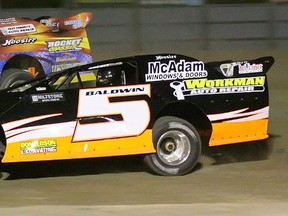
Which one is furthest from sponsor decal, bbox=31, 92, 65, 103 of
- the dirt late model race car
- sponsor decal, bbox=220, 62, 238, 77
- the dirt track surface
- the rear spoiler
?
sponsor decal, bbox=220, 62, 238, 77

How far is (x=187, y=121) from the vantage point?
29.9ft

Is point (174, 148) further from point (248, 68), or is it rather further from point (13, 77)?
point (13, 77)

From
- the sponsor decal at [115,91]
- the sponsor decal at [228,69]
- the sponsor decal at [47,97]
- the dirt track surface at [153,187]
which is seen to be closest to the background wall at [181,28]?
the dirt track surface at [153,187]

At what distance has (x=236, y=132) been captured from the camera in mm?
9047

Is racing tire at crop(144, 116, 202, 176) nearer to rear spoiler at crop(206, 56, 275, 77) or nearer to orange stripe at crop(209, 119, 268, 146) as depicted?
orange stripe at crop(209, 119, 268, 146)

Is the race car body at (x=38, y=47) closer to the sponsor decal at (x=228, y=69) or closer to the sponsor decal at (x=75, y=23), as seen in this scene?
the sponsor decal at (x=75, y=23)

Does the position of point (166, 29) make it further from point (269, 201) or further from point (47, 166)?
point (269, 201)

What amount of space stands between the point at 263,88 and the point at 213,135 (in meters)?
0.85

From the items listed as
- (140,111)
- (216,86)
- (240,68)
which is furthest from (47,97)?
(240,68)

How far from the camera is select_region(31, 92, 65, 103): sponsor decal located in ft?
27.8

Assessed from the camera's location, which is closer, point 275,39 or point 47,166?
point 47,166

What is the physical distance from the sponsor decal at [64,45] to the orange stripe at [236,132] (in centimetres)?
421

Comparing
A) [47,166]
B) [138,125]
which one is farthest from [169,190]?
[47,166]

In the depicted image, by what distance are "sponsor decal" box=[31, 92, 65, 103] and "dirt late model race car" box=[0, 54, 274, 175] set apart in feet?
0.04
